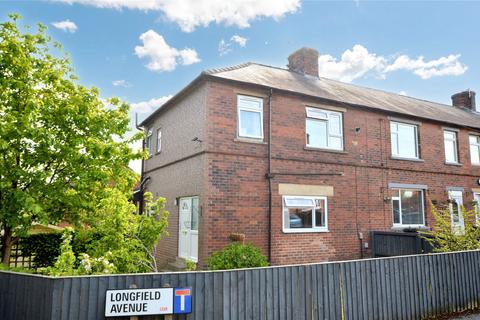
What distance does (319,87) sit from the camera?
44.6 ft

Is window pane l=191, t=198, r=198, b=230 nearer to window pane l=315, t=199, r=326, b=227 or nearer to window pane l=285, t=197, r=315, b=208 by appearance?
window pane l=285, t=197, r=315, b=208

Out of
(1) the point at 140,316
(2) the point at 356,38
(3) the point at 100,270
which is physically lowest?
(1) the point at 140,316

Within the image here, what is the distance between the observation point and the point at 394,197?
1348cm

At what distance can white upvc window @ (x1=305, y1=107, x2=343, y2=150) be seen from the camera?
39.2 ft

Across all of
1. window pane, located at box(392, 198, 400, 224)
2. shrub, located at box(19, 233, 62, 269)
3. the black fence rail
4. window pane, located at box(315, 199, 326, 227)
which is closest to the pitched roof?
window pane, located at box(392, 198, 400, 224)

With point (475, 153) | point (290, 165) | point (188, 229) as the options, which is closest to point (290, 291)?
point (290, 165)

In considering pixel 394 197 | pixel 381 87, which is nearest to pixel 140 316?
pixel 394 197

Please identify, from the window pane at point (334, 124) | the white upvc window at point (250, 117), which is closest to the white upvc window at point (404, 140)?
the window pane at point (334, 124)

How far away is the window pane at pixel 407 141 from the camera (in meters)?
14.1

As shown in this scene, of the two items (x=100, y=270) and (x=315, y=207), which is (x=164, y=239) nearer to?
(x=315, y=207)

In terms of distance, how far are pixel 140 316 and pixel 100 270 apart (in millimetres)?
1475

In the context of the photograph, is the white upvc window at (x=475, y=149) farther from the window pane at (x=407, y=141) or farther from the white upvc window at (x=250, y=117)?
the white upvc window at (x=250, y=117)

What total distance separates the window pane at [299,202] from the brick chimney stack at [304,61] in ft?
22.2

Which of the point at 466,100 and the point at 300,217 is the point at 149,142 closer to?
the point at 300,217
